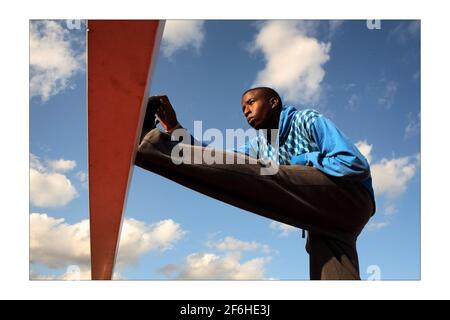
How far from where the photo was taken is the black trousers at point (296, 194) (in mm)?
5980

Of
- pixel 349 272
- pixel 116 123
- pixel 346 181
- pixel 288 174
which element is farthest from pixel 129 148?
pixel 349 272

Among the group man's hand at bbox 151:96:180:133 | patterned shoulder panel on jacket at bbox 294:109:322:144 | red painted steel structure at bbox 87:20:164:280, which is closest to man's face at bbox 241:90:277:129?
patterned shoulder panel on jacket at bbox 294:109:322:144

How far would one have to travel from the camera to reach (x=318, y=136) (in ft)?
20.0

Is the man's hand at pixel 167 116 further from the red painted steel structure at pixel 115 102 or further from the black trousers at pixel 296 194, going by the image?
the red painted steel structure at pixel 115 102

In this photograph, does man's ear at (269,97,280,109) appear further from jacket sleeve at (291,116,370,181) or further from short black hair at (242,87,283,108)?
jacket sleeve at (291,116,370,181)

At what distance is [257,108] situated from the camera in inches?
255

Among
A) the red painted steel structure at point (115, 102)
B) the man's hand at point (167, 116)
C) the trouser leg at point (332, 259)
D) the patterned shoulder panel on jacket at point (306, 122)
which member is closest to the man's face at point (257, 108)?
the patterned shoulder panel on jacket at point (306, 122)

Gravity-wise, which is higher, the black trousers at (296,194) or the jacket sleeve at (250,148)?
the jacket sleeve at (250,148)

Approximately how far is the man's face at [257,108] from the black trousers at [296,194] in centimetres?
62

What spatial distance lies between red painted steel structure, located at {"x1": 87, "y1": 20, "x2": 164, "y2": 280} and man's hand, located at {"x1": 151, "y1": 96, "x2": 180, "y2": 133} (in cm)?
84

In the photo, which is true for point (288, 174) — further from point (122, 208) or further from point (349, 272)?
point (122, 208)

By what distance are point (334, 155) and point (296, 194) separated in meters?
0.62

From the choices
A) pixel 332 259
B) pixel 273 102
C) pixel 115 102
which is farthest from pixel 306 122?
pixel 115 102

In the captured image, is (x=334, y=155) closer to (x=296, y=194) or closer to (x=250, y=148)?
(x=296, y=194)
